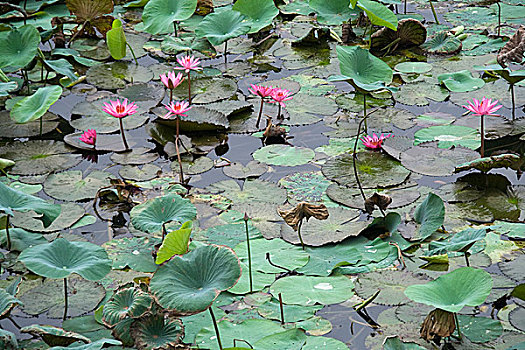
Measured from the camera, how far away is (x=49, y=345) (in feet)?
6.84

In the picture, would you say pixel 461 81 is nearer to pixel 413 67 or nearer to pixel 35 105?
pixel 413 67

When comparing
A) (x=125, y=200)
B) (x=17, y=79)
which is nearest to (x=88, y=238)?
(x=125, y=200)

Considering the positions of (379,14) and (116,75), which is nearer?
(379,14)

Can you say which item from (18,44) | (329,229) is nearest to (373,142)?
(329,229)

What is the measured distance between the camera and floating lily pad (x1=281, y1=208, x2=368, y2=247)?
8.43 ft

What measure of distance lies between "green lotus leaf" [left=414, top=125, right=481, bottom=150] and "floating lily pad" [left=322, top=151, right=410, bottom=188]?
0.81 ft

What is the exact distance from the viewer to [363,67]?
3352mm

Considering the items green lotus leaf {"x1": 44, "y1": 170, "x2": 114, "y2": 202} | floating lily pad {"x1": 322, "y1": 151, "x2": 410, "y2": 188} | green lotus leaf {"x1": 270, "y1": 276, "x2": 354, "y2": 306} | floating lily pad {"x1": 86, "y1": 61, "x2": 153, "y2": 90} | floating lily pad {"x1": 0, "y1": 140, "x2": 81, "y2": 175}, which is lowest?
floating lily pad {"x1": 86, "y1": 61, "x2": 153, "y2": 90}

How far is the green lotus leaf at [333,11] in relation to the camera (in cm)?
445

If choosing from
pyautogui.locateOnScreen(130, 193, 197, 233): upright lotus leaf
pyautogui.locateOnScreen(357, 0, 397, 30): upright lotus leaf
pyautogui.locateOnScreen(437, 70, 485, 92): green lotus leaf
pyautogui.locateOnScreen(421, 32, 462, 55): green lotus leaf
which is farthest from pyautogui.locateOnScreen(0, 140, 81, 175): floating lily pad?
pyautogui.locateOnScreen(421, 32, 462, 55): green lotus leaf

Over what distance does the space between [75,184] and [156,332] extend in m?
1.17

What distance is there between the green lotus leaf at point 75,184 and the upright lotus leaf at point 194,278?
1046 millimetres

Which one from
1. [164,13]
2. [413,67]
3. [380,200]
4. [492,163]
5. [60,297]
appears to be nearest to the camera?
[60,297]

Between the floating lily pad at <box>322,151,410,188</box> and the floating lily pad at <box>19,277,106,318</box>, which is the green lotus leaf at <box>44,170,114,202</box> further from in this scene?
the floating lily pad at <box>322,151,410,188</box>
